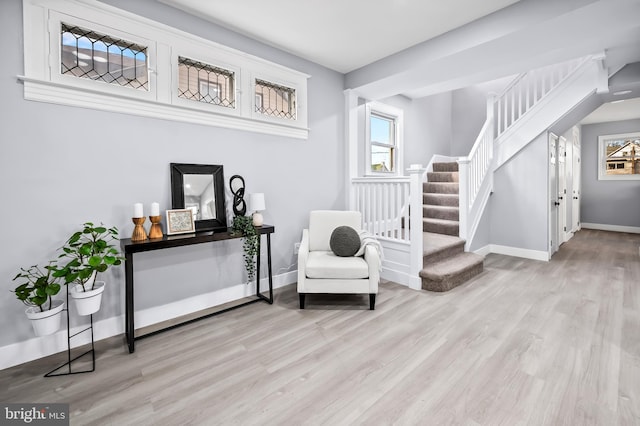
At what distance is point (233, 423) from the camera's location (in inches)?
60.1

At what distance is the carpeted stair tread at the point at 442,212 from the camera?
4645 millimetres

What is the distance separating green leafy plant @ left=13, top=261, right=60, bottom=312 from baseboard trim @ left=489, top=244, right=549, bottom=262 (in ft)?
18.6

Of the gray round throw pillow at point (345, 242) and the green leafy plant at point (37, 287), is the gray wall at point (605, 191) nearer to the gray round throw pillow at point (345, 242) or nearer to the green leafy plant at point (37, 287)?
the gray round throw pillow at point (345, 242)

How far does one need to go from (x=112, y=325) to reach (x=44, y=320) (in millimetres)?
603

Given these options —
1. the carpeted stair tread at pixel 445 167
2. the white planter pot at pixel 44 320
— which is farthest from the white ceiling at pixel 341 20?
the carpeted stair tread at pixel 445 167

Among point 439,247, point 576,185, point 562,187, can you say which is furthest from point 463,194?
point 576,185

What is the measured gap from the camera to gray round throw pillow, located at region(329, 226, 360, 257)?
3051mm

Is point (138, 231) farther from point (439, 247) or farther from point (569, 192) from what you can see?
point (569, 192)

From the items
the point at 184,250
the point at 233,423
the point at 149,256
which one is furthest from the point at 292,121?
the point at 233,423

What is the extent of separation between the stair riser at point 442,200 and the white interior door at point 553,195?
1.39 meters

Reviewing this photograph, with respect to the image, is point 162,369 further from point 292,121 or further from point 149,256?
point 292,121

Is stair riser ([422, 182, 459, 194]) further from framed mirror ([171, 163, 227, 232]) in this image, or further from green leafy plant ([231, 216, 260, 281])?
framed mirror ([171, 163, 227, 232])

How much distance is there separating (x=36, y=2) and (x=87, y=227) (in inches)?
60.6

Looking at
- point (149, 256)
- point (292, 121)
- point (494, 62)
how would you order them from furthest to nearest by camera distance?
1. point (292, 121)
2. point (494, 62)
3. point (149, 256)
